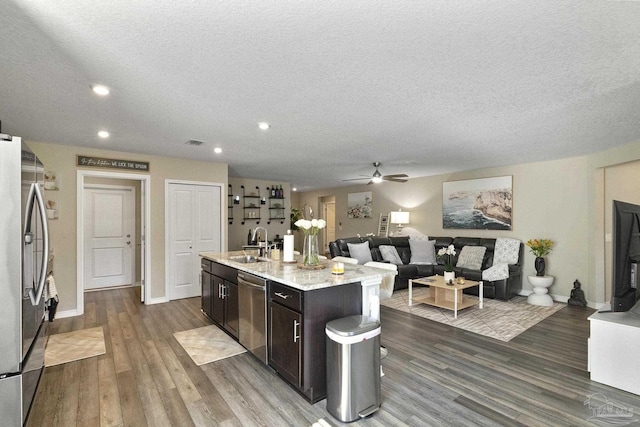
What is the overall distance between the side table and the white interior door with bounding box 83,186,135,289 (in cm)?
771

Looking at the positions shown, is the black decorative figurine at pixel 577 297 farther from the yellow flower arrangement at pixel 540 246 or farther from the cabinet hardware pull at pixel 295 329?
the cabinet hardware pull at pixel 295 329

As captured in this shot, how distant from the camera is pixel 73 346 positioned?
3.39 m

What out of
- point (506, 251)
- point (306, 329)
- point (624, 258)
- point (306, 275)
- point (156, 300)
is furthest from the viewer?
point (506, 251)

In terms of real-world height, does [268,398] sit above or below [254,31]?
below

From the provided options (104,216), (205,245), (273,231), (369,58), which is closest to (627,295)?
(369,58)

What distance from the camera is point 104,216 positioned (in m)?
6.16

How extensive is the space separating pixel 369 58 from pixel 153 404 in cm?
297

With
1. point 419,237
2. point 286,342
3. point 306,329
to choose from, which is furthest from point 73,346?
point 419,237

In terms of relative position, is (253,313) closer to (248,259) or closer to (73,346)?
(248,259)

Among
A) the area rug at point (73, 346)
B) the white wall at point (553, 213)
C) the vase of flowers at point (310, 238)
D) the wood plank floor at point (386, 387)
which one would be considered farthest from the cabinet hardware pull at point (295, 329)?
the white wall at point (553, 213)

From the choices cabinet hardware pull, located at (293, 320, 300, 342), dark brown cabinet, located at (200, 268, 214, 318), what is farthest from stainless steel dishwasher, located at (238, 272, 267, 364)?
dark brown cabinet, located at (200, 268, 214, 318)

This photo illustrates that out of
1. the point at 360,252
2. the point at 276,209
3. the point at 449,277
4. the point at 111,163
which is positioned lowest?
the point at 449,277

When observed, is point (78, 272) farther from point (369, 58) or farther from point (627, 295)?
point (627, 295)

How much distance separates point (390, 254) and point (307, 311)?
14.8 ft
